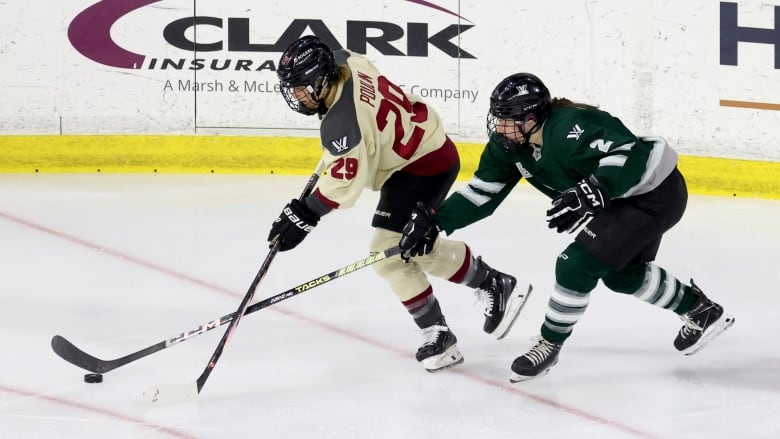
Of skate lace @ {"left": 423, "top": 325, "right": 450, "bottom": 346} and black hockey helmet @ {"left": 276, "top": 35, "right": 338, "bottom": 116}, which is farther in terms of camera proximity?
skate lace @ {"left": 423, "top": 325, "right": 450, "bottom": 346}

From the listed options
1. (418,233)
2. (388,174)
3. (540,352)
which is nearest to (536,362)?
(540,352)

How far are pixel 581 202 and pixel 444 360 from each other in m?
0.71

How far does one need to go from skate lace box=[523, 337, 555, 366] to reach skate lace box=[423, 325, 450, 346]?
10.6 inches

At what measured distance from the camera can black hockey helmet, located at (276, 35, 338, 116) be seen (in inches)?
124

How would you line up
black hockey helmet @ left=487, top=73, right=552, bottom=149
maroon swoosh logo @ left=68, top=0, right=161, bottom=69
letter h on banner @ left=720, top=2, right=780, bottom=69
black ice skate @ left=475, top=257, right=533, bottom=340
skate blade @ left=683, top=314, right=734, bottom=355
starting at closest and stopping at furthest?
black hockey helmet @ left=487, top=73, right=552, bottom=149 → skate blade @ left=683, top=314, right=734, bottom=355 → black ice skate @ left=475, top=257, right=533, bottom=340 → letter h on banner @ left=720, top=2, right=780, bottom=69 → maroon swoosh logo @ left=68, top=0, right=161, bottom=69

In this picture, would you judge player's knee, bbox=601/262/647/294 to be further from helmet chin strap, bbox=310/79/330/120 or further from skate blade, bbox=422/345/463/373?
helmet chin strap, bbox=310/79/330/120

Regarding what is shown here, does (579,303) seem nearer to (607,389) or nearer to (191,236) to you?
(607,389)

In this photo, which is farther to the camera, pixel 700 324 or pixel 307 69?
pixel 700 324

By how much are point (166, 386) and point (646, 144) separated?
1457 mm

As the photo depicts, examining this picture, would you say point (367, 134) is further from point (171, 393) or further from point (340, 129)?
point (171, 393)

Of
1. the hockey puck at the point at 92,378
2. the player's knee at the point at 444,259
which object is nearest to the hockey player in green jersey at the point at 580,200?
the player's knee at the point at 444,259

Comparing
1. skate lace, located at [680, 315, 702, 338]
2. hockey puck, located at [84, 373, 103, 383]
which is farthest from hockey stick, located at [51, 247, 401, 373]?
skate lace, located at [680, 315, 702, 338]

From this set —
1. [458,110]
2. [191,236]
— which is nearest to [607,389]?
[191,236]

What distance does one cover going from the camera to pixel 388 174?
3459mm
